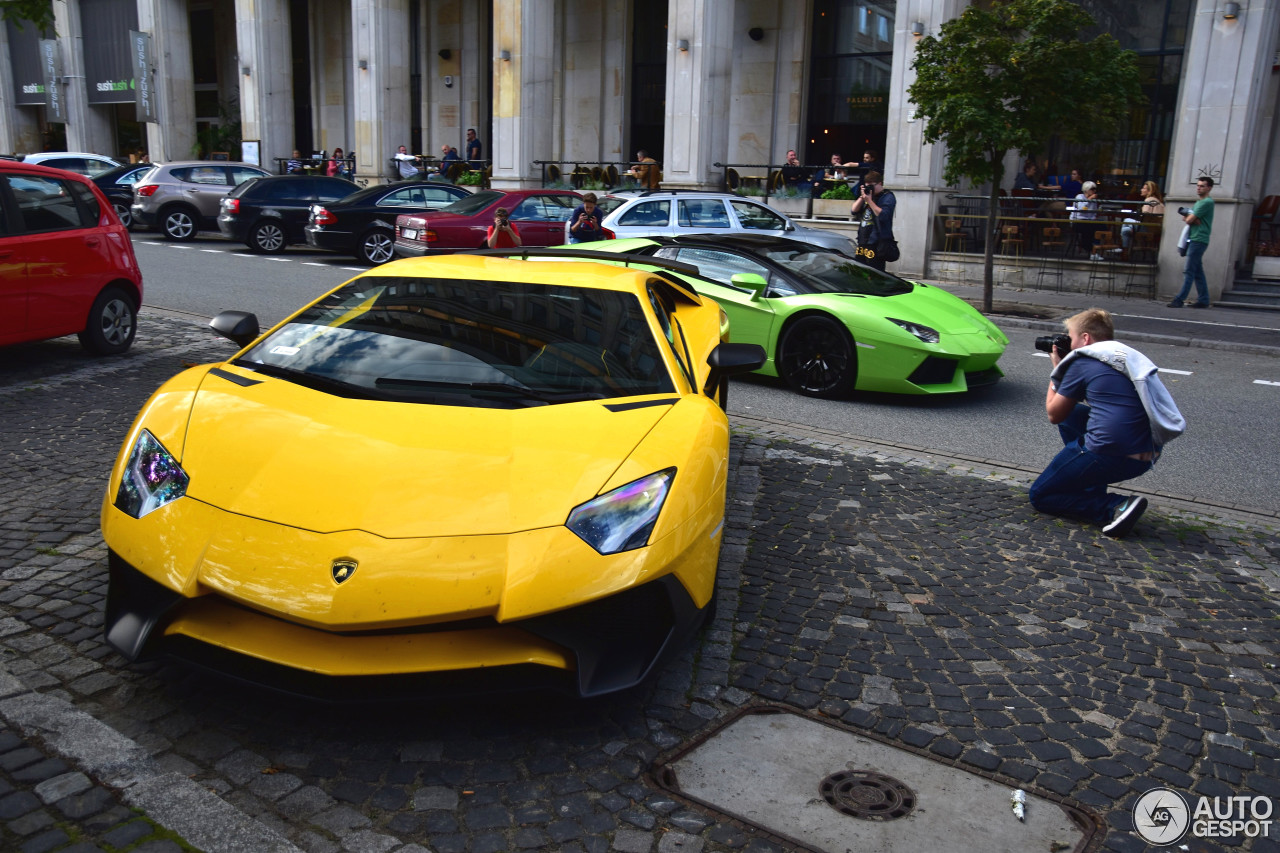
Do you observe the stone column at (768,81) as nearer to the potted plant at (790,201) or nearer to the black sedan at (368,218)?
the potted plant at (790,201)

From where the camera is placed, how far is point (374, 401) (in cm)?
402

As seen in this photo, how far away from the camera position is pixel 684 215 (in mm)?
15164

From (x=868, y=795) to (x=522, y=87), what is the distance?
26104mm

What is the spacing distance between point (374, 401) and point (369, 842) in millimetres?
1686

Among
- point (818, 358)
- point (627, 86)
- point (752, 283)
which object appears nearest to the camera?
point (818, 358)

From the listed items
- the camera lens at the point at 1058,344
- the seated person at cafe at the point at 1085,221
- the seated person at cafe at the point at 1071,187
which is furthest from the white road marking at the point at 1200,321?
the camera lens at the point at 1058,344

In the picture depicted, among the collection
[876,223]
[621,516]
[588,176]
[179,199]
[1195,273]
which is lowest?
[1195,273]

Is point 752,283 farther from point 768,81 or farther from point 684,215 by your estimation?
point 768,81

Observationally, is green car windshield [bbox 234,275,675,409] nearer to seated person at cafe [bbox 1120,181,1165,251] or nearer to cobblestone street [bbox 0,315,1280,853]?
cobblestone street [bbox 0,315,1280,853]

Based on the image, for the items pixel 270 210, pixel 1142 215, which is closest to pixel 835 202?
pixel 1142 215

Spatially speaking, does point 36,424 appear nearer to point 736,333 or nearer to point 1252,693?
point 736,333

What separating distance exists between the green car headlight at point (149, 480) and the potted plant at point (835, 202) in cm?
1991

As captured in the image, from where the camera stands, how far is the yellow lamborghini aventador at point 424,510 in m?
3.16

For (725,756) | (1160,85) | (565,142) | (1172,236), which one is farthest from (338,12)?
(725,756)
